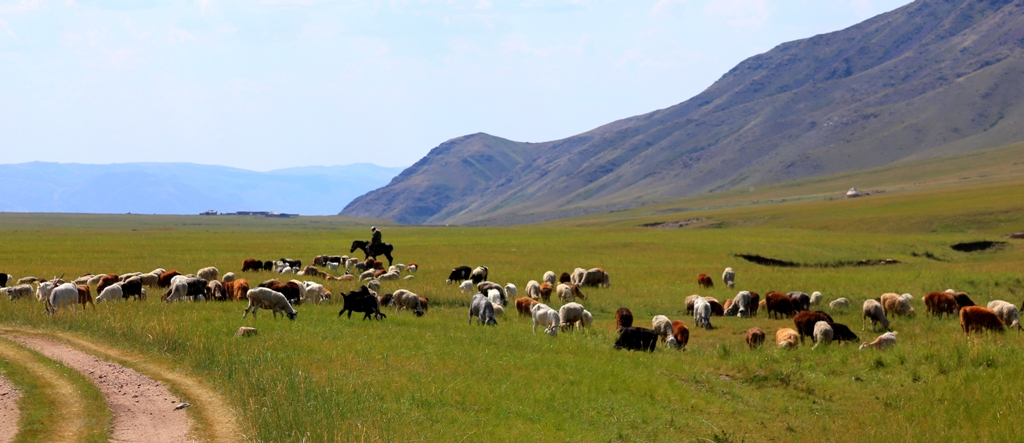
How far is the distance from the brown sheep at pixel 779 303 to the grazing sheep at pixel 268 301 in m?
16.4

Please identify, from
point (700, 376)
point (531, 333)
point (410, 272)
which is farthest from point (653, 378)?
point (410, 272)

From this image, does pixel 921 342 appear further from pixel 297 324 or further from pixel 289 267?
pixel 289 267

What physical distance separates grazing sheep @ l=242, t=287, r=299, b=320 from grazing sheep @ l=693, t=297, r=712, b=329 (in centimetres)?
1287

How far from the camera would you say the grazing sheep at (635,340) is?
20906mm

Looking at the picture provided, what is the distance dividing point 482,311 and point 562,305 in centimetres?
443

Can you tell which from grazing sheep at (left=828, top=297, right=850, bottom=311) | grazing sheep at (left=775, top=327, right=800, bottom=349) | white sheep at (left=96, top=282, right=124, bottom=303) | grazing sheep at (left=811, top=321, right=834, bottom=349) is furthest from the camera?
grazing sheep at (left=828, top=297, right=850, bottom=311)

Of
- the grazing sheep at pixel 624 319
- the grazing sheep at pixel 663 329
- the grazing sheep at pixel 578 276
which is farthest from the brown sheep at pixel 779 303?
the grazing sheep at pixel 578 276

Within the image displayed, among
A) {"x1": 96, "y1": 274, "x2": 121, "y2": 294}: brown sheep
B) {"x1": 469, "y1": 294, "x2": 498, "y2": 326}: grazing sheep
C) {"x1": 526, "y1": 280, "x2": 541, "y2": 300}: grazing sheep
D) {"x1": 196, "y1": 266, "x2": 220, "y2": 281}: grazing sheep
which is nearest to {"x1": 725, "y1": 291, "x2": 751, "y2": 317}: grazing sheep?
{"x1": 526, "y1": 280, "x2": 541, "y2": 300}: grazing sheep

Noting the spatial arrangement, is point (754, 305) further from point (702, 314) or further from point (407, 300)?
point (407, 300)

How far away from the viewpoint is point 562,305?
28.0 metres

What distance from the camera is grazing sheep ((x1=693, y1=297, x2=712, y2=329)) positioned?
26734mm

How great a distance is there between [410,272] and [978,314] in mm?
25603

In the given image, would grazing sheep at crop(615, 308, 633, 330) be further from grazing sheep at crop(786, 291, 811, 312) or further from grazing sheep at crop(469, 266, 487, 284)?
grazing sheep at crop(469, 266, 487, 284)

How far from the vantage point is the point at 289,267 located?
4019 cm
